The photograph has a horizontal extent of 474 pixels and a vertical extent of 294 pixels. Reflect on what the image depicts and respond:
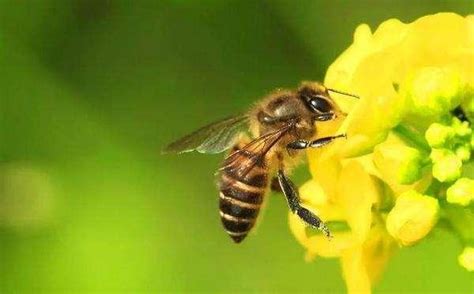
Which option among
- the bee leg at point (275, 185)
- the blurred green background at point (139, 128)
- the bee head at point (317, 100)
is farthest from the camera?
the blurred green background at point (139, 128)

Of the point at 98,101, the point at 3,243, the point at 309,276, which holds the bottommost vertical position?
the point at 309,276

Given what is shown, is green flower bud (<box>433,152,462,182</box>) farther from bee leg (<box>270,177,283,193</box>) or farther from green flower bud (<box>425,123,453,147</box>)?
bee leg (<box>270,177,283,193</box>)

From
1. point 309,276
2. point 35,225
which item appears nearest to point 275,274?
point 309,276

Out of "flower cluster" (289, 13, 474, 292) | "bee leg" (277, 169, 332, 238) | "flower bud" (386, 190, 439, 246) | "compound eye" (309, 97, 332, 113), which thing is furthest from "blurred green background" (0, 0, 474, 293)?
"flower bud" (386, 190, 439, 246)

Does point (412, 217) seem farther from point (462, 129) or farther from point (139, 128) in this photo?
point (139, 128)

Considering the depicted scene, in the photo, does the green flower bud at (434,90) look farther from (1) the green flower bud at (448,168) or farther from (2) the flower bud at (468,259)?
(2) the flower bud at (468,259)

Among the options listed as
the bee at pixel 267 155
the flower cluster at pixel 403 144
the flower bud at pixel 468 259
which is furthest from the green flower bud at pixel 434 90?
the bee at pixel 267 155

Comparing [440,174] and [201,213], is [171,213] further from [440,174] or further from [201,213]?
[440,174]
